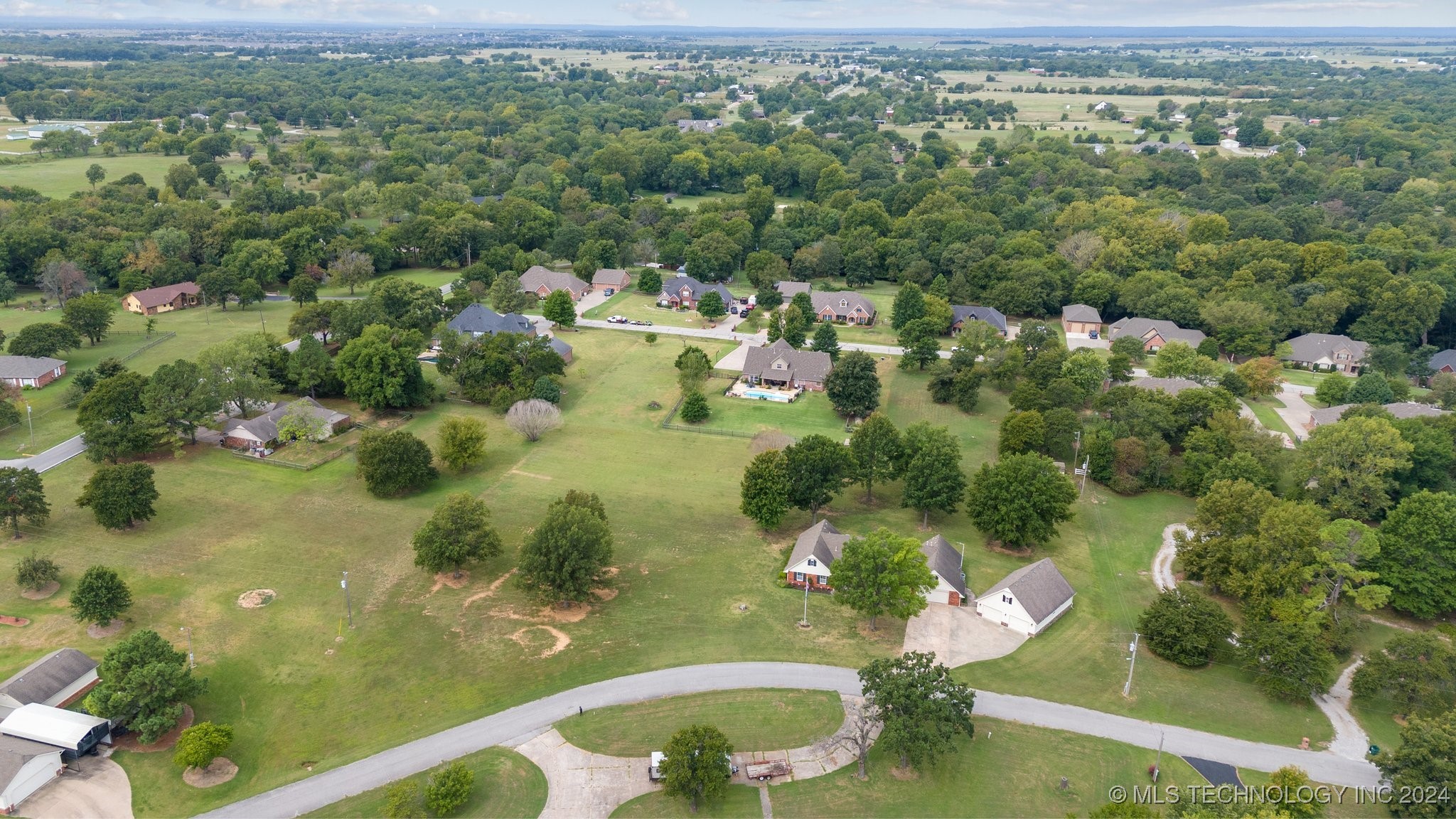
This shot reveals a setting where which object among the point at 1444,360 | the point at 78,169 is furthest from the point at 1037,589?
the point at 78,169

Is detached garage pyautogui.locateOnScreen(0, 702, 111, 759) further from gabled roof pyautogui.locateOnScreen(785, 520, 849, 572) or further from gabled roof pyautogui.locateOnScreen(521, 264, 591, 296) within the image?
gabled roof pyautogui.locateOnScreen(521, 264, 591, 296)

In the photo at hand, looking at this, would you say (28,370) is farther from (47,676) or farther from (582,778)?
(582,778)

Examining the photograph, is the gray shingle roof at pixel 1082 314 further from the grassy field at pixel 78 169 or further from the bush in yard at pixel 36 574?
the grassy field at pixel 78 169

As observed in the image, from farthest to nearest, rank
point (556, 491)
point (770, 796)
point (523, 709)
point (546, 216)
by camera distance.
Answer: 1. point (546, 216)
2. point (556, 491)
3. point (523, 709)
4. point (770, 796)

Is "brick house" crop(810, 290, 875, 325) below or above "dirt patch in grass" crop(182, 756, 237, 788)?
above

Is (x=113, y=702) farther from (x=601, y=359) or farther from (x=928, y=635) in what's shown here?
(x=601, y=359)

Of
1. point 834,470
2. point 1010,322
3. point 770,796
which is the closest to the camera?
point 770,796

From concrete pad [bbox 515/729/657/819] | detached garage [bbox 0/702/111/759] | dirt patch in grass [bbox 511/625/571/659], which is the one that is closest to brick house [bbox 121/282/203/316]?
detached garage [bbox 0/702/111/759]

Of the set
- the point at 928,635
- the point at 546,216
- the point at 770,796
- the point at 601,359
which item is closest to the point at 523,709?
the point at 770,796
